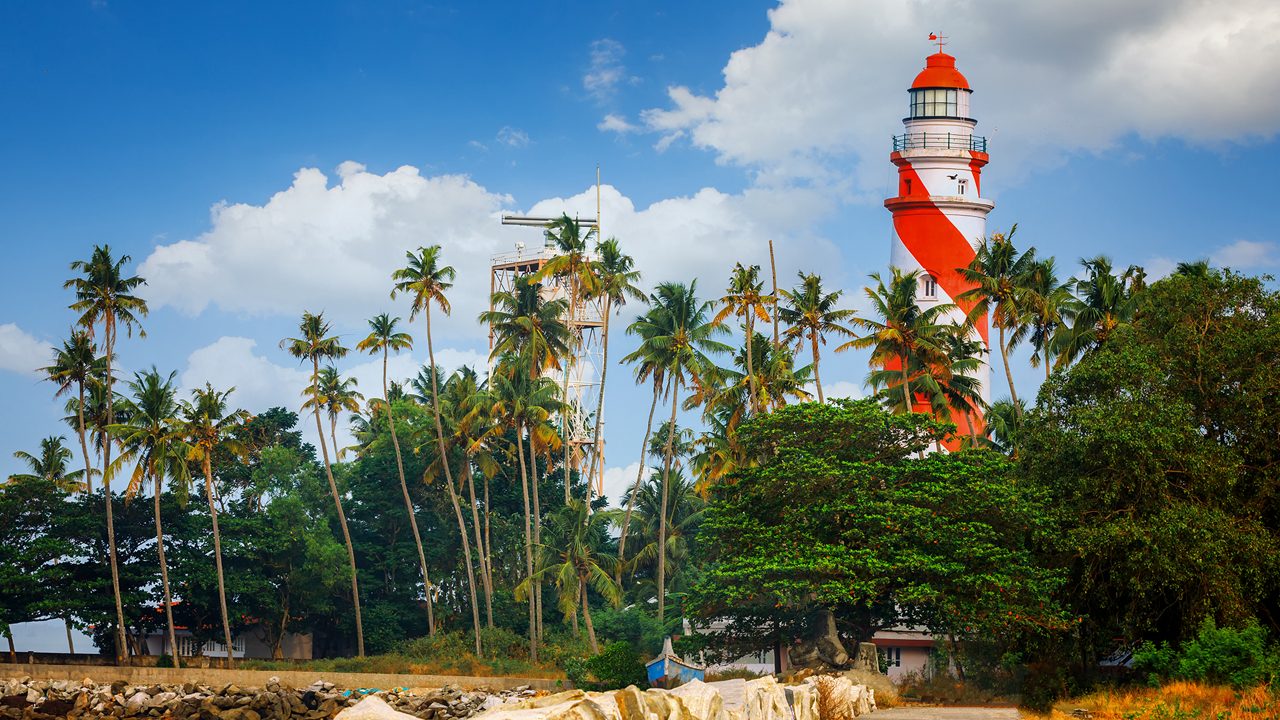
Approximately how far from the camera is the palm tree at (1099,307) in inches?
1820

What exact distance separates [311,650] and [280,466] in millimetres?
9382

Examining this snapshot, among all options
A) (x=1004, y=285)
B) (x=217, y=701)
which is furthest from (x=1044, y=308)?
(x=217, y=701)

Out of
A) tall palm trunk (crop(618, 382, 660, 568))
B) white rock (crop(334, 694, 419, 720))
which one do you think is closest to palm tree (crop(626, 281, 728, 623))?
tall palm trunk (crop(618, 382, 660, 568))

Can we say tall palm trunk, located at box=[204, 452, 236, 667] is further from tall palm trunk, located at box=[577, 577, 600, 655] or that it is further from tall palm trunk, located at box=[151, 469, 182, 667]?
tall palm trunk, located at box=[577, 577, 600, 655]

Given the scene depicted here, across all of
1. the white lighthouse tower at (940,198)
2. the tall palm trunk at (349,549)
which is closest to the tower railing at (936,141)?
the white lighthouse tower at (940,198)

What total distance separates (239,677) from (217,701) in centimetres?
742

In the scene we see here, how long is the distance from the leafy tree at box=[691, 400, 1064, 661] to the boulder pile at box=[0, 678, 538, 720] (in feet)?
35.2

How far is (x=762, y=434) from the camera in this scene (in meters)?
40.9

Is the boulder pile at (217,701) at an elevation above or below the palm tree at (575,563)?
below

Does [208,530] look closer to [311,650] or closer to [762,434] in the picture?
[311,650]

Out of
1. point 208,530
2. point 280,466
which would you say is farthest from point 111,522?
point 280,466

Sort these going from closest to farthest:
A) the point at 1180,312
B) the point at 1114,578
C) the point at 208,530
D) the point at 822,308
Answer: the point at 1114,578 → the point at 1180,312 → the point at 822,308 → the point at 208,530

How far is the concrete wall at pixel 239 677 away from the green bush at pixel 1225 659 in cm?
2706

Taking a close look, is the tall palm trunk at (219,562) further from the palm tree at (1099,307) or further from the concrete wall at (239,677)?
the palm tree at (1099,307)
